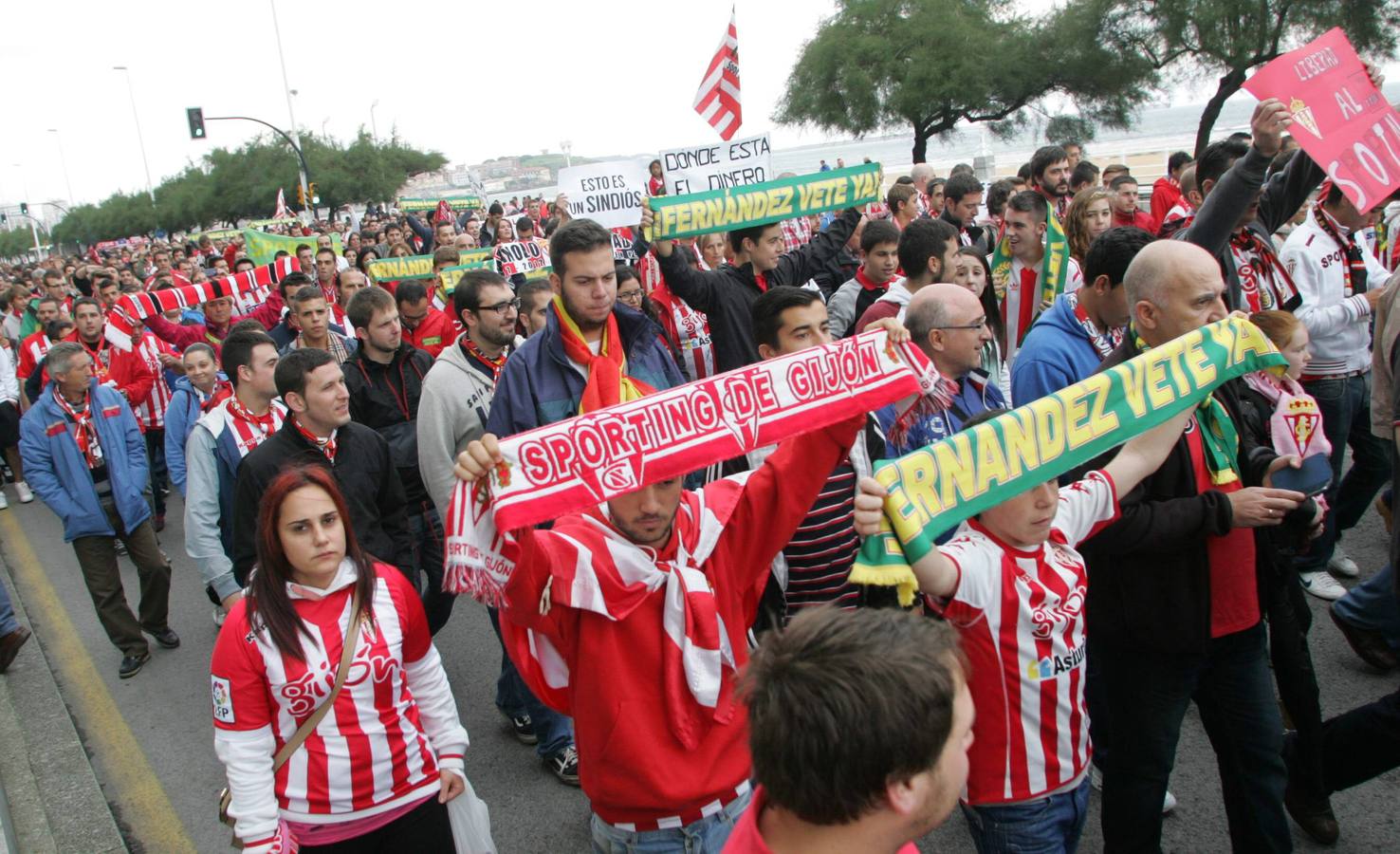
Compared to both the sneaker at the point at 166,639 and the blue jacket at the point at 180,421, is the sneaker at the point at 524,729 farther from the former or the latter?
the sneaker at the point at 166,639

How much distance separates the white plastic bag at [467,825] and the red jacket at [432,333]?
169 inches

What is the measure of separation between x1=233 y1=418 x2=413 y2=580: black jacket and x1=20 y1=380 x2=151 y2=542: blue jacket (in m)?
2.94

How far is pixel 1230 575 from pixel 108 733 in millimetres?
5830

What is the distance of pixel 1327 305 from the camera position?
5672 mm

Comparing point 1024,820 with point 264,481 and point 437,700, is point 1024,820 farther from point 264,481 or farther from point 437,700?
point 264,481

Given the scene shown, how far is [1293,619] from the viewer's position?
3.16 m

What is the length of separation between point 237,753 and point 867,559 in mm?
1879

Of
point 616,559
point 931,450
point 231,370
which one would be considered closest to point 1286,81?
point 931,450

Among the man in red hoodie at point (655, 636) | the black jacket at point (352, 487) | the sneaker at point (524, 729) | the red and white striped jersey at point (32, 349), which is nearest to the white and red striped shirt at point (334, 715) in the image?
the man in red hoodie at point (655, 636)

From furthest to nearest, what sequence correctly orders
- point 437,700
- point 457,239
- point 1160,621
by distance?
point 457,239, point 437,700, point 1160,621

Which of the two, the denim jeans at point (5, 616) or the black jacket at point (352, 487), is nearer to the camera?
the black jacket at point (352, 487)

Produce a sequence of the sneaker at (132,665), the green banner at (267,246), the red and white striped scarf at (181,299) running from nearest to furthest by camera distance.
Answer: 1. the sneaker at (132,665)
2. the red and white striped scarf at (181,299)
3. the green banner at (267,246)

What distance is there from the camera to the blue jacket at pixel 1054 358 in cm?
371

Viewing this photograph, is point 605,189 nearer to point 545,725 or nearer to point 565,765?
point 545,725
